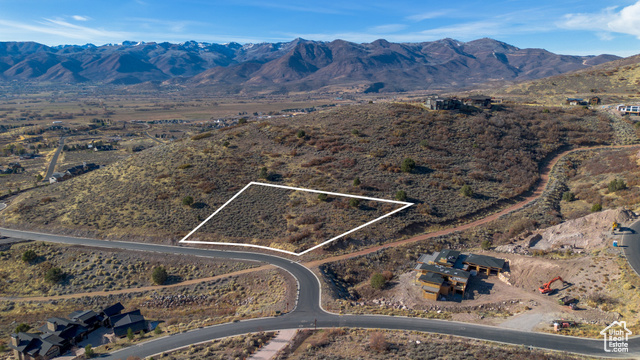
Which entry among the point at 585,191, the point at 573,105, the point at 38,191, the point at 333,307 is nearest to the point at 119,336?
the point at 333,307

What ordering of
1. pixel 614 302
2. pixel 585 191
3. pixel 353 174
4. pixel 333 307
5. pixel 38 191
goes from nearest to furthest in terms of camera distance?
pixel 614 302, pixel 333 307, pixel 585 191, pixel 353 174, pixel 38 191

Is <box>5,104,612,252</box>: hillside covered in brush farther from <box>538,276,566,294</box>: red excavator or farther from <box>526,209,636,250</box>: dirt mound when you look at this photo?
<box>538,276,566,294</box>: red excavator

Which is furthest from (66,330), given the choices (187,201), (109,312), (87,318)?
(187,201)

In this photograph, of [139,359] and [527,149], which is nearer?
[139,359]

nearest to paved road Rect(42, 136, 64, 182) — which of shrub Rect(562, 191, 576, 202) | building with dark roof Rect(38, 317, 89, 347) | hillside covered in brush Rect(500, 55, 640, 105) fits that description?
building with dark roof Rect(38, 317, 89, 347)

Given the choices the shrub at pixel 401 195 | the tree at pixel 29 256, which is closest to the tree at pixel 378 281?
the shrub at pixel 401 195

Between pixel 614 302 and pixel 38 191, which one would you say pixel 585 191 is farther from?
pixel 38 191

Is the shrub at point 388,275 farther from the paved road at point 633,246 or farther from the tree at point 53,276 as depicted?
the tree at point 53,276
